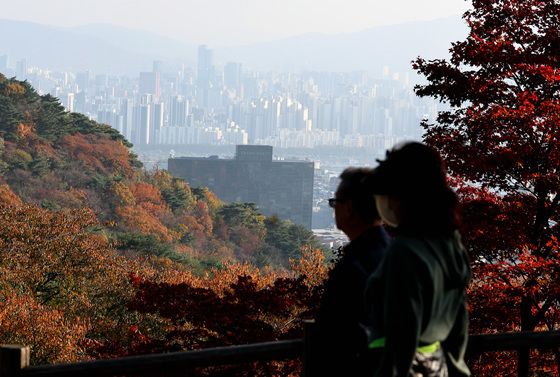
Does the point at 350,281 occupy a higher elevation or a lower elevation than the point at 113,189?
higher

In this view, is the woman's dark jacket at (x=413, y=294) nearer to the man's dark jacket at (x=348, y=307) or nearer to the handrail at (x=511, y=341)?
the man's dark jacket at (x=348, y=307)

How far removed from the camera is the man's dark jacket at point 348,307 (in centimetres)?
266

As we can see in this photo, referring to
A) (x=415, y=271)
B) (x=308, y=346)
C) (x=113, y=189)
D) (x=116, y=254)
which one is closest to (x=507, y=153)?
(x=308, y=346)

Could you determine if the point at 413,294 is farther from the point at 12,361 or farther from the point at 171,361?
the point at 12,361

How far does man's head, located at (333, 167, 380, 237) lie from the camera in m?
2.72

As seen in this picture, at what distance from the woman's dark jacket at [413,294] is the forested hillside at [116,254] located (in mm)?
5503

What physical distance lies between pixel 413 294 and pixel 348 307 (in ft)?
1.22

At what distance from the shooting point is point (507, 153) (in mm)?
8117

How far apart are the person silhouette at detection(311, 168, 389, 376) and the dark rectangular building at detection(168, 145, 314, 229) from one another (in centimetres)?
14374

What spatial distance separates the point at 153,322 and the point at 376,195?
1849 cm

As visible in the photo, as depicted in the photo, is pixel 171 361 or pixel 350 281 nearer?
pixel 350 281

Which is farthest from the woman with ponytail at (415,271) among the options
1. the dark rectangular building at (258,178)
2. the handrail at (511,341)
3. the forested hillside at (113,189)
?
the dark rectangular building at (258,178)

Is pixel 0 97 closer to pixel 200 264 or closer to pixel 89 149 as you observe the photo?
pixel 89 149

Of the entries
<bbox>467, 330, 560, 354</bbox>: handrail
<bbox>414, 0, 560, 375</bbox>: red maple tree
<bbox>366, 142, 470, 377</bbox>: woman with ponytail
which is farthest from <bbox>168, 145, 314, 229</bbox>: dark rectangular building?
<bbox>366, 142, 470, 377</bbox>: woman with ponytail
